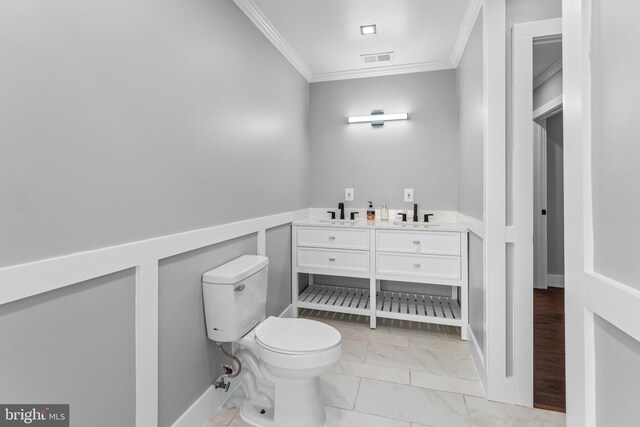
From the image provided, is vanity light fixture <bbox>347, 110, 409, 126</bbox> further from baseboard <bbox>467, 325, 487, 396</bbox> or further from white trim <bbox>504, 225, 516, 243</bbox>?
baseboard <bbox>467, 325, 487, 396</bbox>

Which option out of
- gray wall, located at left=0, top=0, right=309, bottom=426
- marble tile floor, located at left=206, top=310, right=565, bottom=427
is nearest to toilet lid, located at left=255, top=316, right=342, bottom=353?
gray wall, located at left=0, top=0, right=309, bottom=426

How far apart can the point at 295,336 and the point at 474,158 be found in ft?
5.38

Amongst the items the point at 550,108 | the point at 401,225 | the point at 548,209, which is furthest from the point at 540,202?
the point at 401,225

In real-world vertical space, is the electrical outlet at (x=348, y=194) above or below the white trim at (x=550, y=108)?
below

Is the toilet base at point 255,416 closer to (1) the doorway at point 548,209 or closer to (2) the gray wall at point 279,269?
(2) the gray wall at point 279,269

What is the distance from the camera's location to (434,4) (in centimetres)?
203

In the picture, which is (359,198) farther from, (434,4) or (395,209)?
(434,4)

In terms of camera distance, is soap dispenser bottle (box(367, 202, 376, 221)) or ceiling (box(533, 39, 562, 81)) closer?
ceiling (box(533, 39, 562, 81))

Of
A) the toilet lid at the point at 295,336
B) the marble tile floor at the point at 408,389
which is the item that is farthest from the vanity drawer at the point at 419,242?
the toilet lid at the point at 295,336

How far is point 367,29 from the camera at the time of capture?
2.29m

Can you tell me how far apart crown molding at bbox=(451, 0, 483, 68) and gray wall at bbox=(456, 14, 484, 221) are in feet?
0.16

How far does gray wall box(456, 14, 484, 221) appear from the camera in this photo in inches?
75.5

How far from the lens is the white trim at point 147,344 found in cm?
120
